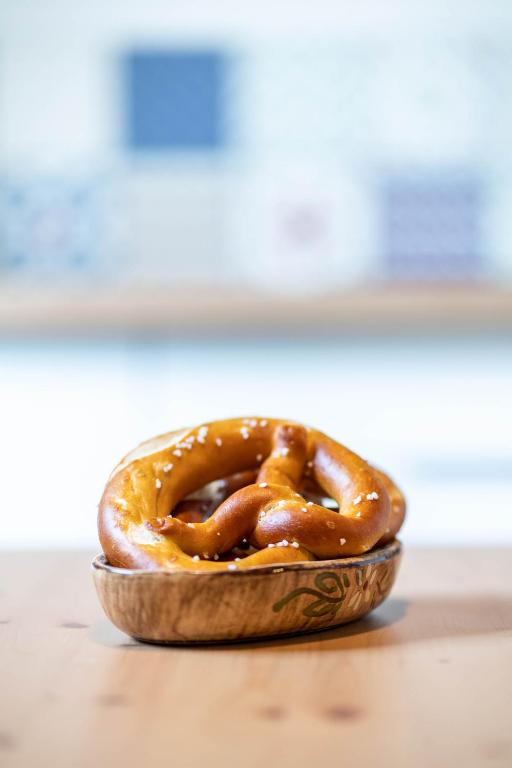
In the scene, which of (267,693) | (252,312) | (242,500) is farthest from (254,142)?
(267,693)

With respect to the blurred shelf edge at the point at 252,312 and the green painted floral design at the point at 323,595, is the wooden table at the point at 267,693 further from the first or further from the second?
the blurred shelf edge at the point at 252,312

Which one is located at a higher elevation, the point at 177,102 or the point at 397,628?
the point at 177,102

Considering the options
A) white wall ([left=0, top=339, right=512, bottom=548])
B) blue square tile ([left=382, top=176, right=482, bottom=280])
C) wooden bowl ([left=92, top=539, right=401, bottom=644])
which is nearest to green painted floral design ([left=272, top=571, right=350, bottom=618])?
wooden bowl ([left=92, top=539, right=401, bottom=644])

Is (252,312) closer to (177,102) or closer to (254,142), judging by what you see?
(254,142)

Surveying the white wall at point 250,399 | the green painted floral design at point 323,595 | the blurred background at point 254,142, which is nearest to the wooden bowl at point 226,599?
the green painted floral design at point 323,595

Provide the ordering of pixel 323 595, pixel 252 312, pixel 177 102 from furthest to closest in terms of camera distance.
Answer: pixel 177 102, pixel 252 312, pixel 323 595

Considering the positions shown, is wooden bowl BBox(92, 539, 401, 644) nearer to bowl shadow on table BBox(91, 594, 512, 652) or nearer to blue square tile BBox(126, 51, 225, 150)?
bowl shadow on table BBox(91, 594, 512, 652)

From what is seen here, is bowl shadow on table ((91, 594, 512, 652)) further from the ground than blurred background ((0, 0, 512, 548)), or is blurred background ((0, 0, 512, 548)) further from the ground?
blurred background ((0, 0, 512, 548))
